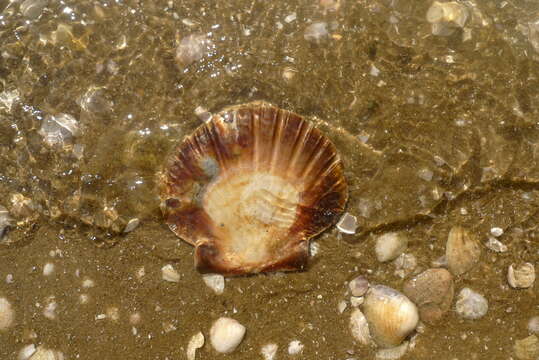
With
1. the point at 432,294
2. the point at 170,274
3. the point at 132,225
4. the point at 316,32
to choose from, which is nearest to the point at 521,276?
the point at 432,294

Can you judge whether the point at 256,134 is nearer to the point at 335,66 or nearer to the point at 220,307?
the point at 335,66

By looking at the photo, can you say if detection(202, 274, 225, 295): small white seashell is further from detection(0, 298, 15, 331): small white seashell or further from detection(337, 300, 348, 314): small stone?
detection(0, 298, 15, 331): small white seashell

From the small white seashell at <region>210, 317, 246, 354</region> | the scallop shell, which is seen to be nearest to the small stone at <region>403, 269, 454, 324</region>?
the scallop shell

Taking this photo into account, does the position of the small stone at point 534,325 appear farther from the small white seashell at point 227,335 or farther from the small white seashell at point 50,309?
the small white seashell at point 50,309

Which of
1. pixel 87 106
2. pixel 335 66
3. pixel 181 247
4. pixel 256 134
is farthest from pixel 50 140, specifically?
pixel 335 66

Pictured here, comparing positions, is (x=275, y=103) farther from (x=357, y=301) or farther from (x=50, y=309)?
(x=50, y=309)

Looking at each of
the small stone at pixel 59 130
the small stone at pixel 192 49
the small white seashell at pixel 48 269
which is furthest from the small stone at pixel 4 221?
the small stone at pixel 192 49
